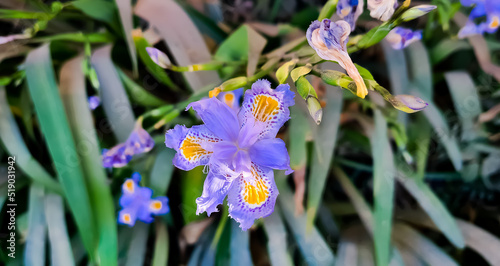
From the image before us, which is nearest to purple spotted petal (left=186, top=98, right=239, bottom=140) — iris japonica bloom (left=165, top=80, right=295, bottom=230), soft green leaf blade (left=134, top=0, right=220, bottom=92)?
iris japonica bloom (left=165, top=80, right=295, bottom=230)

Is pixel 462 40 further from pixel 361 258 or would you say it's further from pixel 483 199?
pixel 361 258

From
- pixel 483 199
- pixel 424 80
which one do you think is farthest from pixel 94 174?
pixel 483 199

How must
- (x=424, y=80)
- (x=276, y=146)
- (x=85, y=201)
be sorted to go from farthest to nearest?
(x=424, y=80)
(x=85, y=201)
(x=276, y=146)

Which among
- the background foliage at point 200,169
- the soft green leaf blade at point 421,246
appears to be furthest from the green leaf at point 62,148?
the soft green leaf blade at point 421,246

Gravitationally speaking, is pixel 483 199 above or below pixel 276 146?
below

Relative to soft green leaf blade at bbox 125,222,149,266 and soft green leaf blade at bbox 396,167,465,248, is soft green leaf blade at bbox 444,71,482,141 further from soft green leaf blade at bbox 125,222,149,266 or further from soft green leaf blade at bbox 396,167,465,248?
soft green leaf blade at bbox 125,222,149,266
